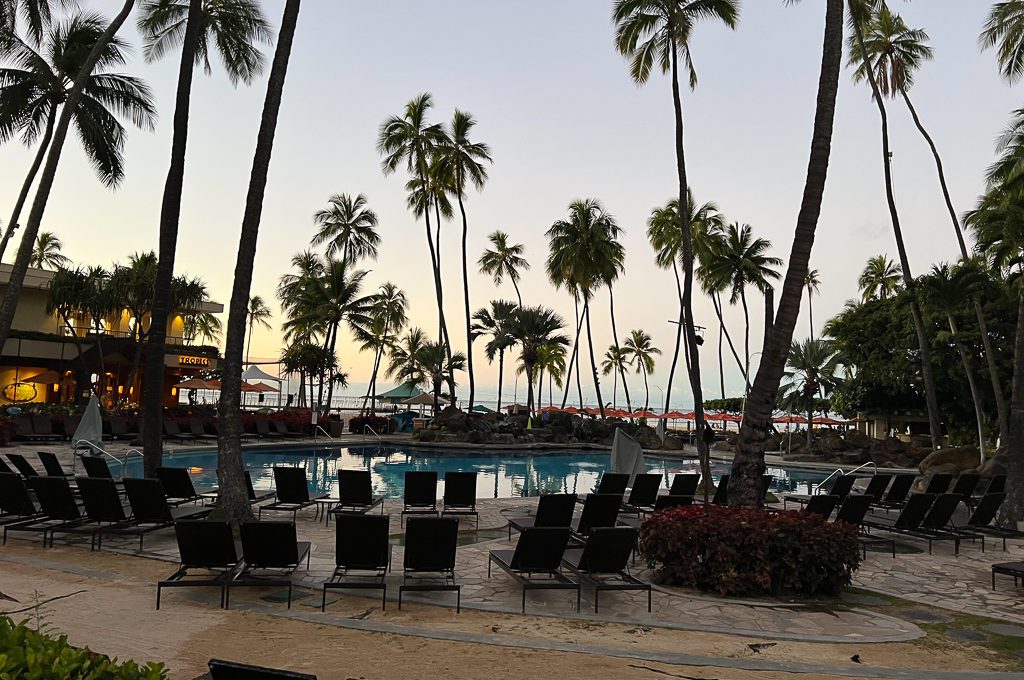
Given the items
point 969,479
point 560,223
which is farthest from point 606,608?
point 560,223

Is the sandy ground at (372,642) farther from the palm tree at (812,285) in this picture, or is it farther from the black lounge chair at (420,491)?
the palm tree at (812,285)

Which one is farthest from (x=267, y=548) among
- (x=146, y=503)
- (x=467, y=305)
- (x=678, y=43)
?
(x=467, y=305)

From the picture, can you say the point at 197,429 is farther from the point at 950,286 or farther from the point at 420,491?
the point at 950,286

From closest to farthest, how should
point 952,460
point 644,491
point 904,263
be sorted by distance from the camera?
point 644,491
point 952,460
point 904,263

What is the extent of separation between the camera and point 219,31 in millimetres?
15094

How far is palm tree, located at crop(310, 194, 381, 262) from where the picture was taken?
4009 centimetres

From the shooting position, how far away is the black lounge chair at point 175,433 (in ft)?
83.7

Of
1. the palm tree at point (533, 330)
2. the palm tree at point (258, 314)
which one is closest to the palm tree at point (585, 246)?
the palm tree at point (533, 330)

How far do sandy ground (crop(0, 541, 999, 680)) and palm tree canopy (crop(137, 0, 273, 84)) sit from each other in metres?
11.7

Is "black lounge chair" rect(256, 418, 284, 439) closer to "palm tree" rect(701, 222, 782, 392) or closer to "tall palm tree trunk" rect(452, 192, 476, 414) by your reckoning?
"tall palm tree trunk" rect(452, 192, 476, 414)

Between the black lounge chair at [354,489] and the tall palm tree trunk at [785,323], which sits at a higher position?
the tall palm tree trunk at [785,323]

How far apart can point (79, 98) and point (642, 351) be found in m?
72.2

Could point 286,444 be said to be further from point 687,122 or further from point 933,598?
point 933,598

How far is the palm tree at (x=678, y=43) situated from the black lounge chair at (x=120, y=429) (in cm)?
1952
